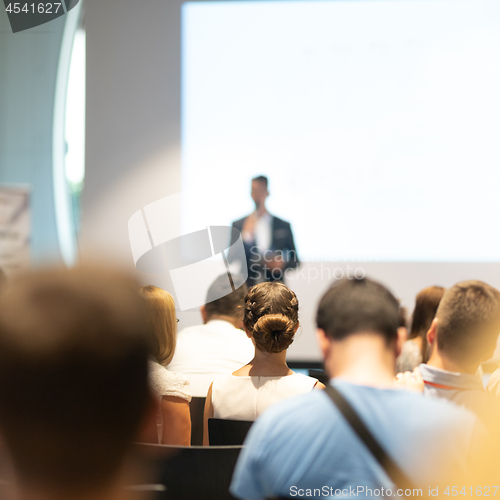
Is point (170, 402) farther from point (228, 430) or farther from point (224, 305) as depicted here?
point (224, 305)

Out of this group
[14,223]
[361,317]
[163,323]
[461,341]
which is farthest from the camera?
[14,223]

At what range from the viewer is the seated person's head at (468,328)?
4.57ft

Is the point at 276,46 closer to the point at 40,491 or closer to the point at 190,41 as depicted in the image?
the point at 190,41

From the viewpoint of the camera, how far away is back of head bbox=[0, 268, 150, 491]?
1.57ft

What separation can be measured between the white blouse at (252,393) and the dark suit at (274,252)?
2770 millimetres

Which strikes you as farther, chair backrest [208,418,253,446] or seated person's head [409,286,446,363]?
seated person's head [409,286,446,363]

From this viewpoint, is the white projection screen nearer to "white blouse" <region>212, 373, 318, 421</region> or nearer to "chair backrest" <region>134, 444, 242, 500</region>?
"white blouse" <region>212, 373, 318, 421</region>

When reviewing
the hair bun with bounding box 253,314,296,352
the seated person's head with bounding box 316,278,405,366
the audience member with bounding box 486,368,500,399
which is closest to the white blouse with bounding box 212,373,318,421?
the hair bun with bounding box 253,314,296,352

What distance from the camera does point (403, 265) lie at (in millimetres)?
4484

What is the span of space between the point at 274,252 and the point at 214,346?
2330 millimetres

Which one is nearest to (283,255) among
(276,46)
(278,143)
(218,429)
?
(278,143)

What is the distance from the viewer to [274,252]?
14.8 ft

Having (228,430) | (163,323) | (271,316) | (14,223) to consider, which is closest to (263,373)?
(271,316)

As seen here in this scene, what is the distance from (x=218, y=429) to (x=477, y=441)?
76cm
